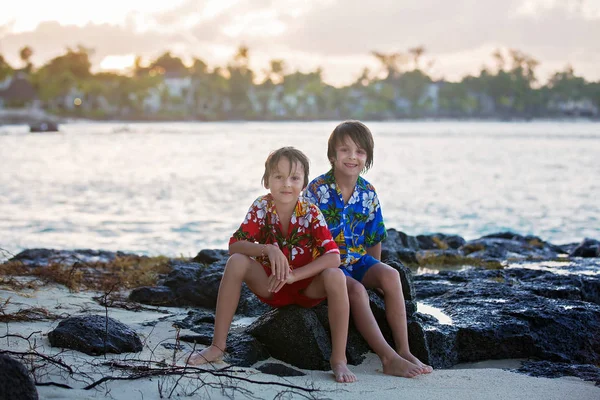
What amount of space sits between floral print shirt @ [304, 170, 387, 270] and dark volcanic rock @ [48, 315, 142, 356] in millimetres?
1241

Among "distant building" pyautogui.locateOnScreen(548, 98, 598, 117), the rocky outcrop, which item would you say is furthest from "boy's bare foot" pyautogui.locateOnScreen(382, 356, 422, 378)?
"distant building" pyautogui.locateOnScreen(548, 98, 598, 117)

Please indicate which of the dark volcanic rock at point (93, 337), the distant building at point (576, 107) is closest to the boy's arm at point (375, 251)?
the dark volcanic rock at point (93, 337)

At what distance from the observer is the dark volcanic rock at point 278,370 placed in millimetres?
3742

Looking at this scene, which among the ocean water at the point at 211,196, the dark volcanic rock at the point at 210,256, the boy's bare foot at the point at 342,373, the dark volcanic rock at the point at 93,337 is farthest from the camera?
the ocean water at the point at 211,196

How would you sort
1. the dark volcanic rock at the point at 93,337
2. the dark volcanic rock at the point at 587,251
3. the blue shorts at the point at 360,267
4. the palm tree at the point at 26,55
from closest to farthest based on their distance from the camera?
the dark volcanic rock at the point at 93,337 < the blue shorts at the point at 360,267 < the dark volcanic rock at the point at 587,251 < the palm tree at the point at 26,55

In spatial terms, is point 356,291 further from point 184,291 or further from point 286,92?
point 286,92

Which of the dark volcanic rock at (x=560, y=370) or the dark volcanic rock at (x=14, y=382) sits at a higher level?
the dark volcanic rock at (x=14, y=382)

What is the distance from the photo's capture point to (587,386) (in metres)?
3.68

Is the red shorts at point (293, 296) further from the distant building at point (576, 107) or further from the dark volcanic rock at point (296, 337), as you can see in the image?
the distant building at point (576, 107)

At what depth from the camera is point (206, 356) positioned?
3785 mm

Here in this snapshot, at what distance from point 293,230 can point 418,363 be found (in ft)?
3.07

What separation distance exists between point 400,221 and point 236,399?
43.8 ft

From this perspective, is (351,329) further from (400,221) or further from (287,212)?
(400,221)

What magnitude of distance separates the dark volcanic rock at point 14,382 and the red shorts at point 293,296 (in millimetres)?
1443
